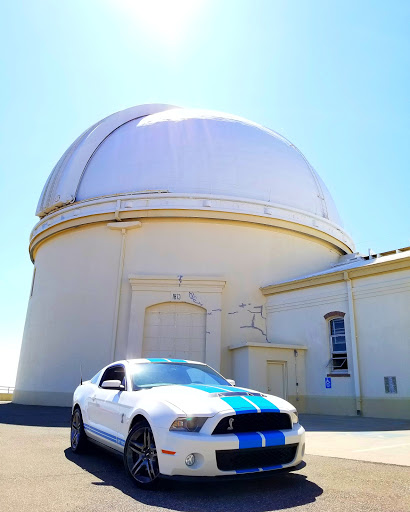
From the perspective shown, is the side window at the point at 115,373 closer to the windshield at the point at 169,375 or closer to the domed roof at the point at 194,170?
the windshield at the point at 169,375

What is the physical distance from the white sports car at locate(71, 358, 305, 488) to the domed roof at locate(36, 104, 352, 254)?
38.3 ft

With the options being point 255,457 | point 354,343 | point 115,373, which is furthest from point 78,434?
point 354,343

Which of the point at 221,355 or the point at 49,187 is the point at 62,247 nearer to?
the point at 49,187

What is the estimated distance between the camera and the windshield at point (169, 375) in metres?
5.12

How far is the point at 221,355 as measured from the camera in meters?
14.6

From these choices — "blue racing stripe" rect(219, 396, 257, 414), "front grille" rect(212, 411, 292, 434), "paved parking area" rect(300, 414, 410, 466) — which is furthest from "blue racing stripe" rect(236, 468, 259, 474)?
"paved parking area" rect(300, 414, 410, 466)

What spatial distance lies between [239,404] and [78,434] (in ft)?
10.4

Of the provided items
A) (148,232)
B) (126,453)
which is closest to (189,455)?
(126,453)

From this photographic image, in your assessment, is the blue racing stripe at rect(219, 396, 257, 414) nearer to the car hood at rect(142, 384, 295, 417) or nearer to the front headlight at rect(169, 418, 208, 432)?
the car hood at rect(142, 384, 295, 417)

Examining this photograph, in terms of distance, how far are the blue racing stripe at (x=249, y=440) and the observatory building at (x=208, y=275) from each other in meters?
9.23

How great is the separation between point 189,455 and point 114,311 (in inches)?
468

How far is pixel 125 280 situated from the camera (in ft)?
51.2

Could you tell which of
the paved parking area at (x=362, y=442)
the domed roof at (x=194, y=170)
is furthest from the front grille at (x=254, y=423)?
the domed roof at (x=194, y=170)

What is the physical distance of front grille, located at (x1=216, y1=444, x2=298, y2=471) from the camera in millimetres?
3783
